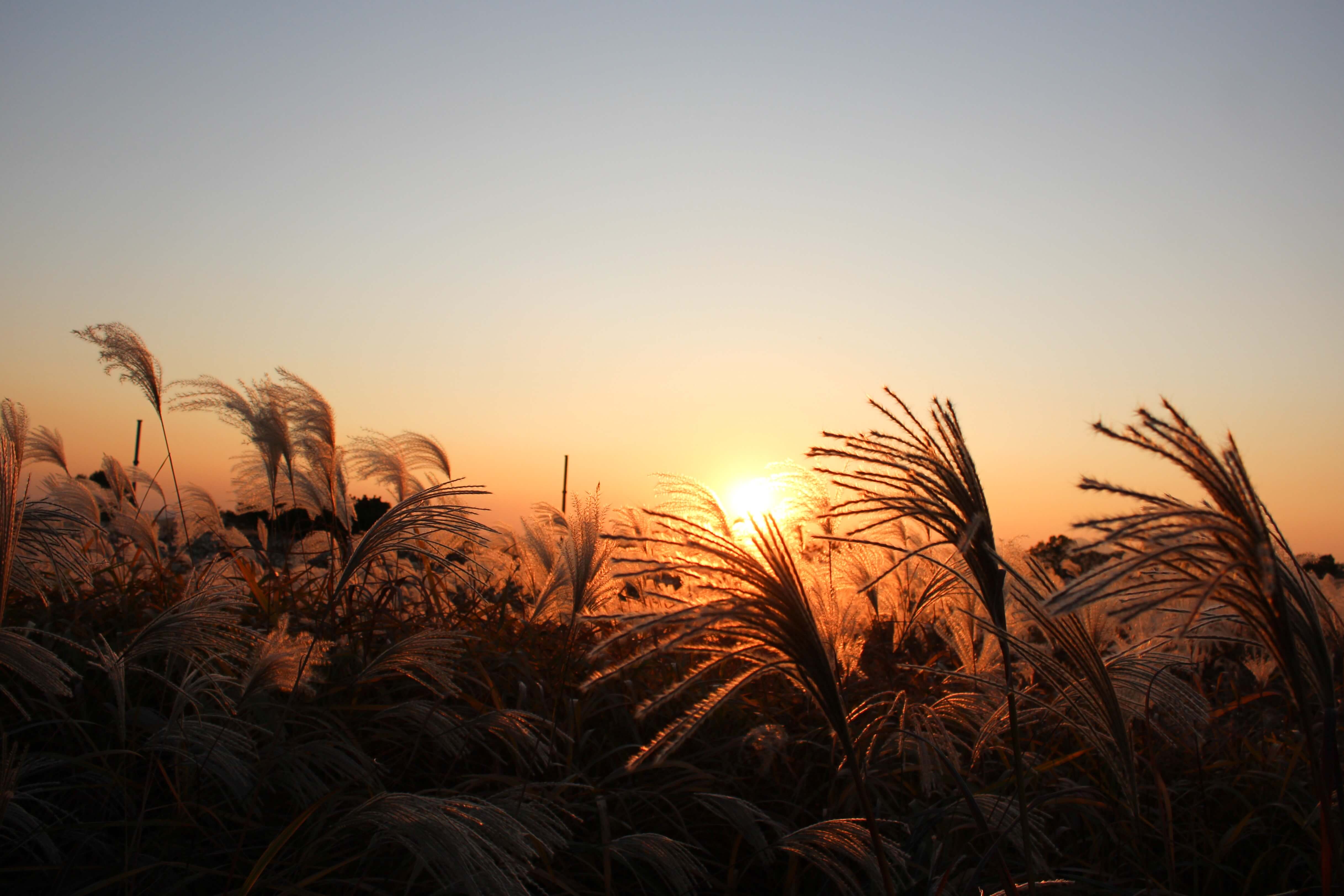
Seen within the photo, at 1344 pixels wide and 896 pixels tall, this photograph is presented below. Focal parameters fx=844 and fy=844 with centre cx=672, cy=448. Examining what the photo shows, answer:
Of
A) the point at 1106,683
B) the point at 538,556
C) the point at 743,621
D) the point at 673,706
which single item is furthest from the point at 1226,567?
the point at 538,556

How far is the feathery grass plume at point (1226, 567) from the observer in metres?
1.33

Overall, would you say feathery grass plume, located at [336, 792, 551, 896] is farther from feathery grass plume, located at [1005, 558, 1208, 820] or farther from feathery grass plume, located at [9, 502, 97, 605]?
feathery grass plume, located at [9, 502, 97, 605]

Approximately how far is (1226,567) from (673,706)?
135 inches

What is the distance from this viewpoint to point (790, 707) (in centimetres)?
430

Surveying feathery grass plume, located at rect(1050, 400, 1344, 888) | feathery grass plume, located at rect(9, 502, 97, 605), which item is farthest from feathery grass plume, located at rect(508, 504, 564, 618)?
feathery grass plume, located at rect(1050, 400, 1344, 888)

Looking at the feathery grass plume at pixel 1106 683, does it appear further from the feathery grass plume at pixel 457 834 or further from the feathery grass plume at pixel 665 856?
the feathery grass plume at pixel 457 834

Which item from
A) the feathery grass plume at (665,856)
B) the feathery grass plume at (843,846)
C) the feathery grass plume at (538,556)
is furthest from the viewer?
the feathery grass plume at (538,556)

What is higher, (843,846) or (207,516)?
(207,516)

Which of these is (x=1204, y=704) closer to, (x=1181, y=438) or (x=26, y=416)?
(x=1181, y=438)

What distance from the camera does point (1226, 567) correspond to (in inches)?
56.2

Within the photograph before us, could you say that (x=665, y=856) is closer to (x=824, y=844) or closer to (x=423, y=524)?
(x=824, y=844)

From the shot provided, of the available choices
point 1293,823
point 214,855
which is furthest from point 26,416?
point 1293,823

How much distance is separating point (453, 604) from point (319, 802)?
3058mm

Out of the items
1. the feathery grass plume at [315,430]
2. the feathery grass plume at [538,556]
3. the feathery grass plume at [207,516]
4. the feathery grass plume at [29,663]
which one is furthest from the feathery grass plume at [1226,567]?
the feathery grass plume at [207,516]
